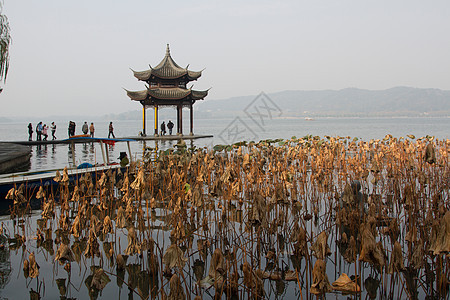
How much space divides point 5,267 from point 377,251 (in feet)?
14.1

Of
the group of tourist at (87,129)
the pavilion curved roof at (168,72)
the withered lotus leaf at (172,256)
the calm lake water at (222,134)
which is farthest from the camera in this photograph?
the pavilion curved roof at (168,72)

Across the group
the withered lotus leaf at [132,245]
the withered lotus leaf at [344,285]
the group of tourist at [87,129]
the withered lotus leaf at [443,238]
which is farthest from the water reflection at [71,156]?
the withered lotus leaf at [443,238]

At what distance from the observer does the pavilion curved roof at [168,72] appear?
28125 millimetres

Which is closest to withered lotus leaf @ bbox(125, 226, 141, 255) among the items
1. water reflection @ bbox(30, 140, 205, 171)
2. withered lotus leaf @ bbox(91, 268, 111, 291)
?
withered lotus leaf @ bbox(91, 268, 111, 291)

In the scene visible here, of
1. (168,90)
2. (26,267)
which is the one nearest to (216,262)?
(26,267)

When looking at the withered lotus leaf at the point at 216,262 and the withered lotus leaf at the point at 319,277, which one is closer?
the withered lotus leaf at the point at 319,277

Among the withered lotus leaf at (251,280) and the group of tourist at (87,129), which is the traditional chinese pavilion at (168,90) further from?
the withered lotus leaf at (251,280)

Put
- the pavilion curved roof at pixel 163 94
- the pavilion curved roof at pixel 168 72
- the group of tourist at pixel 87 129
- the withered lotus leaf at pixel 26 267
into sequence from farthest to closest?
the pavilion curved roof at pixel 168 72
the pavilion curved roof at pixel 163 94
the group of tourist at pixel 87 129
the withered lotus leaf at pixel 26 267

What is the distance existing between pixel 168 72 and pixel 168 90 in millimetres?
1723

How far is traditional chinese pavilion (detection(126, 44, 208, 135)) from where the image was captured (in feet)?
89.9

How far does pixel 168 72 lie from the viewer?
93.9 feet

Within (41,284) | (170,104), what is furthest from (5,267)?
(170,104)

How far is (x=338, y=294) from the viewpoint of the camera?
155 inches

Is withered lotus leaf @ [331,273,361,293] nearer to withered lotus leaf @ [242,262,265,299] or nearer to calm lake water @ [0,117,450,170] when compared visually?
withered lotus leaf @ [242,262,265,299]
